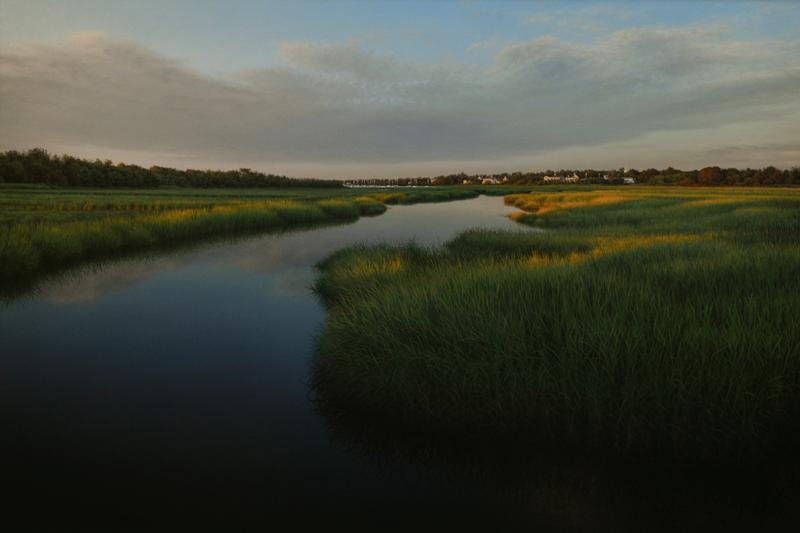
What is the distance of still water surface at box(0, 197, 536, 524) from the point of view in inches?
181

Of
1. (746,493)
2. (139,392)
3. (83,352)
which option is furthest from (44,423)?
(746,493)

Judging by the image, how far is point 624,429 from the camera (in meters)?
4.84

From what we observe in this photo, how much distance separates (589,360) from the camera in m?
5.17

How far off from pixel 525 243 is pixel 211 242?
1652 cm

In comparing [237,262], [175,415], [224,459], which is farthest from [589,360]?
[237,262]

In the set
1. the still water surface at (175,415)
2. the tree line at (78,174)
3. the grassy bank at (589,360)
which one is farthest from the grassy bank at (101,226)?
the tree line at (78,174)

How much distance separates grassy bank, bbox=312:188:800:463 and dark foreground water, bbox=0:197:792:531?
44 centimetres

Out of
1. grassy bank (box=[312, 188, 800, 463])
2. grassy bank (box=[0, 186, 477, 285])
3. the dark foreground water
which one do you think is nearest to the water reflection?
grassy bank (box=[0, 186, 477, 285])

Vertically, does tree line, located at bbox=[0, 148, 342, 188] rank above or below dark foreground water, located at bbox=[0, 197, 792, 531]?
above

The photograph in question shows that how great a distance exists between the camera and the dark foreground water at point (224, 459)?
430 centimetres

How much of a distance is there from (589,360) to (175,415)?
5649mm

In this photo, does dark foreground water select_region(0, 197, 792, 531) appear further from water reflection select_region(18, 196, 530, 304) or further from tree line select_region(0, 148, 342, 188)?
tree line select_region(0, 148, 342, 188)

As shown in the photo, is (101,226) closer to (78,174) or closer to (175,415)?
(175,415)

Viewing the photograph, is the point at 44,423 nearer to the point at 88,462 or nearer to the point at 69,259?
the point at 88,462
